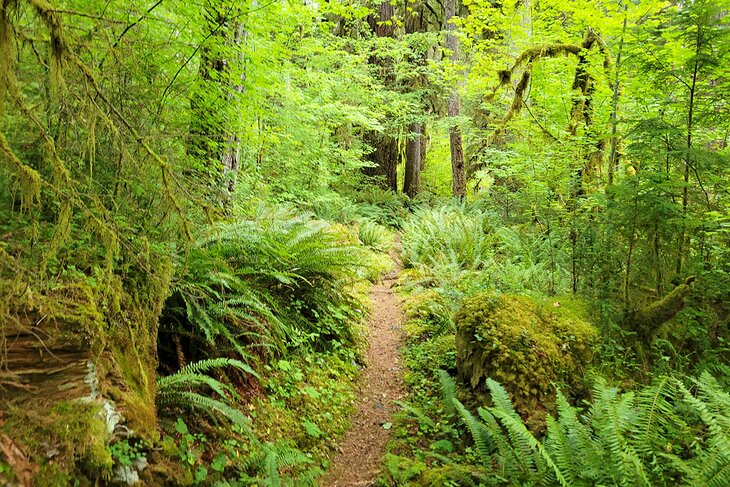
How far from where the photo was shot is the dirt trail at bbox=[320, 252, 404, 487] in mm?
3563

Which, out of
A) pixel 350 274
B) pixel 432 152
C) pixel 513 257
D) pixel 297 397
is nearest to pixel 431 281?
pixel 513 257

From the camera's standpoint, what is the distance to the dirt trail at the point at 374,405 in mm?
3563

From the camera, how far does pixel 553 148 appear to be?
21.7 ft

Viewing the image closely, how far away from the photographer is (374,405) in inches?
182

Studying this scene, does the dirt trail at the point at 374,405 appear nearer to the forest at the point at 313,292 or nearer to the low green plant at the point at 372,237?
the forest at the point at 313,292

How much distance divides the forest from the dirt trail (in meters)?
0.03

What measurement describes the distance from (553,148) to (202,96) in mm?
5237

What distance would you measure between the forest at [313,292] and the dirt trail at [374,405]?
28 millimetres

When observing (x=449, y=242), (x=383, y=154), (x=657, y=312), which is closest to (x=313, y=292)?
(x=657, y=312)

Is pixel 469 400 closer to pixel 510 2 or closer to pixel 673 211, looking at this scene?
pixel 673 211


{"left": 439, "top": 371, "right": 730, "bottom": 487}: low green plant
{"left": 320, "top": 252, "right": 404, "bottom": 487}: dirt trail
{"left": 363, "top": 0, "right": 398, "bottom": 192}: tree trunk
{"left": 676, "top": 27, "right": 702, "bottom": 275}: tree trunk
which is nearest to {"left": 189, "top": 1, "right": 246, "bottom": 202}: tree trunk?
{"left": 320, "top": 252, "right": 404, "bottom": 487}: dirt trail

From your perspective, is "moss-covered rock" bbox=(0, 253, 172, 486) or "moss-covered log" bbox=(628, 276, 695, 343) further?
"moss-covered log" bbox=(628, 276, 695, 343)

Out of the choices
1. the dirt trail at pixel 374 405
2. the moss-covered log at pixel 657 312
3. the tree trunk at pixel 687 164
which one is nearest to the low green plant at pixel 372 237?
the dirt trail at pixel 374 405

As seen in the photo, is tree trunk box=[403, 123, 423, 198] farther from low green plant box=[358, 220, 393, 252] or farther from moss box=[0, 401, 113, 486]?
moss box=[0, 401, 113, 486]
